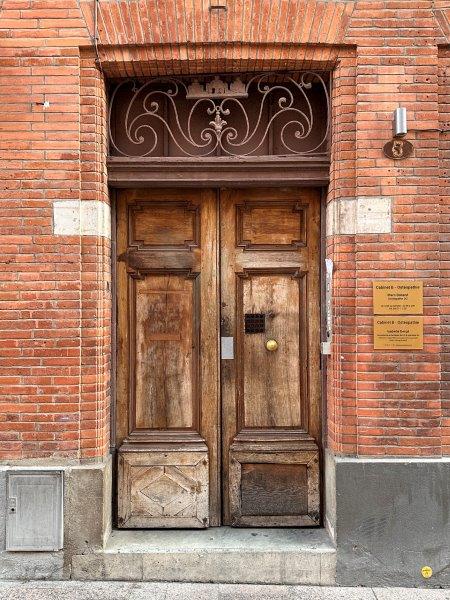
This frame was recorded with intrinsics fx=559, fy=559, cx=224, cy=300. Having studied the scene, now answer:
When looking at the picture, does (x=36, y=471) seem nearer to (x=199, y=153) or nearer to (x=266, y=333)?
(x=266, y=333)

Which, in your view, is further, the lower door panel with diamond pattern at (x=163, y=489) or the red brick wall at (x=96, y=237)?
the lower door panel with diamond pattern at (x=163, y=489)

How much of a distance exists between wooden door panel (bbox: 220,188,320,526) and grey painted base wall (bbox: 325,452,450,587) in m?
0.57

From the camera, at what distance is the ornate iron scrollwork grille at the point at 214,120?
4.88 meters

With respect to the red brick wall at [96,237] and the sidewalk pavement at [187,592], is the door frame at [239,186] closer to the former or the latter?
the red brick wall at [96,237]

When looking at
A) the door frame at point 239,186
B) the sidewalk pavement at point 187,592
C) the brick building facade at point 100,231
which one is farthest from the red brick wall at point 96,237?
the sidewalk pavement at point 187,592

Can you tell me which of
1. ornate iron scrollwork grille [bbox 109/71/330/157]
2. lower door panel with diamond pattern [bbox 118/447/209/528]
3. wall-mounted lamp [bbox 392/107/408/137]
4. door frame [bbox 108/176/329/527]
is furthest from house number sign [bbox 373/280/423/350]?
lower door panel with diamond pattern [bbox 118/447/209/528]

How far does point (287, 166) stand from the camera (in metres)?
4.76

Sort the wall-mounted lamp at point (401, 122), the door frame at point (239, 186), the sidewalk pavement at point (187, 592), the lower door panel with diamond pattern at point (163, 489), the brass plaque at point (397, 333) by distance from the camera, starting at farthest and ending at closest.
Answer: the lower door panel with diamond pattern at point (163, 489)
the door frame at point (239, 186)
the brass plaque at point (397, 333)
the wall-mounted lamp at point (401, 122)
the sidewalk pavement at point (187, 592)

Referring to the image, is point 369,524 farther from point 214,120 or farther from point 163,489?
point 214,120

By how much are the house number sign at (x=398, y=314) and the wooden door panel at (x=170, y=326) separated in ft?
4.62

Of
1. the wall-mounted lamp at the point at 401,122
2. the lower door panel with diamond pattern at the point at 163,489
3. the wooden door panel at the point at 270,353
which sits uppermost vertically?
the wall-mounted lamp at the point at 401,122

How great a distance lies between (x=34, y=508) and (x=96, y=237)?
2227 millimetres

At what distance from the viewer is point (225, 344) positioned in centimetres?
499

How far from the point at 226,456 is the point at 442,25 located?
13.3 ft
